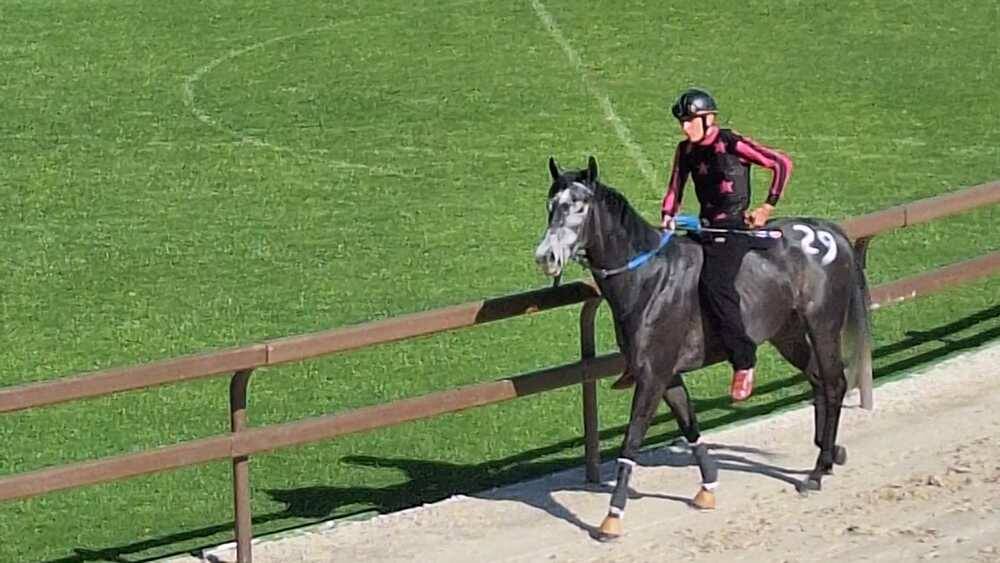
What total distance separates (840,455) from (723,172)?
188 cm

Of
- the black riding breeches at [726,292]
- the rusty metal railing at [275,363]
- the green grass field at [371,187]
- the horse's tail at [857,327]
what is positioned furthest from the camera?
the green grass field at [371,187]

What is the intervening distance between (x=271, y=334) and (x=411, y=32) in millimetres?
8556

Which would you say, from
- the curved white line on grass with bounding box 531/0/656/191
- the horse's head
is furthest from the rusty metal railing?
the curved white line on grass with bounding box 531/0/656/191

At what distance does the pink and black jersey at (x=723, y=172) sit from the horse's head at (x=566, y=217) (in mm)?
684

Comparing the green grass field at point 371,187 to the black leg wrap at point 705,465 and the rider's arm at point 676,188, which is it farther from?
the rider's arm at point 676,188

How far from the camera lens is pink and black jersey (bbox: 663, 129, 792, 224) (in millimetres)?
10125

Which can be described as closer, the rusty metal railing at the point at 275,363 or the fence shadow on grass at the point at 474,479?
the rusty metal railing at the point at 275,363

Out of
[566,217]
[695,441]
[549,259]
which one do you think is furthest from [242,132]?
[549,259]

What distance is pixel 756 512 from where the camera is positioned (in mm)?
10461

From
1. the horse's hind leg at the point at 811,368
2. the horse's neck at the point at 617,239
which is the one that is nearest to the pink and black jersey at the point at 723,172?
the horse's neck at the point at 617,239

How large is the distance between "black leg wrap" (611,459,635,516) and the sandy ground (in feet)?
0.61

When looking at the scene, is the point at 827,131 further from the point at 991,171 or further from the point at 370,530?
the point at 370,530

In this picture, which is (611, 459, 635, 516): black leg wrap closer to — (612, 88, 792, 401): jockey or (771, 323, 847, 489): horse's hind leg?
(612, 88, 792, 401): jockey

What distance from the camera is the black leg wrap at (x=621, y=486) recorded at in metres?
9.97
